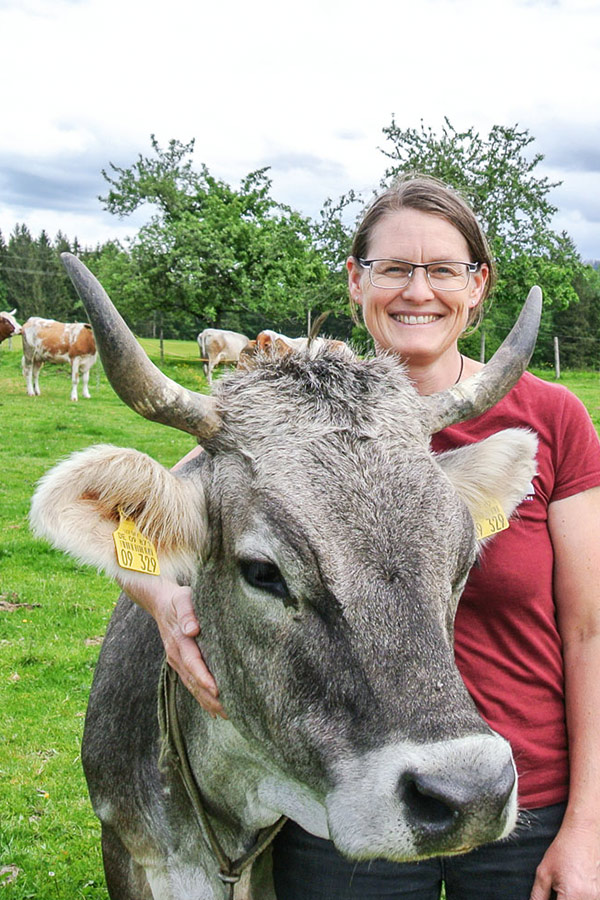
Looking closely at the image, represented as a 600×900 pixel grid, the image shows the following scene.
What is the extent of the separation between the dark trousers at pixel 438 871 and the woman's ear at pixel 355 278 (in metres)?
2.24

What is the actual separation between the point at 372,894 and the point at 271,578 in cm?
139

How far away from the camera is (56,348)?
2595 cm

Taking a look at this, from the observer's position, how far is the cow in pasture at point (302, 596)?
2.14 m

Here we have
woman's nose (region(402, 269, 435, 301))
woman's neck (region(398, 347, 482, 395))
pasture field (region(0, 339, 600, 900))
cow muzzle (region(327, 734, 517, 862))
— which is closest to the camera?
cow muzzle (region(327, 734, 517, 862))

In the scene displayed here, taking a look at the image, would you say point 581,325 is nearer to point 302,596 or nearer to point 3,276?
point 3,276

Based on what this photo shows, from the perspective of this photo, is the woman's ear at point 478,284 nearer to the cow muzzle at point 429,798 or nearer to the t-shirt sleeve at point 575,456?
the t-shirt sleeve at point 575,456

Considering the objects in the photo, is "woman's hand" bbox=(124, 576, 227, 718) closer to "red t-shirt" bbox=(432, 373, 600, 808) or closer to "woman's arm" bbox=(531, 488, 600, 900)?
"red t-shirt" bbox=(432, 373, 600, 808)

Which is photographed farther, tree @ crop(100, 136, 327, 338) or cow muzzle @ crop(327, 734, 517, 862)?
tree @ crop(100, 136, 327, 338)

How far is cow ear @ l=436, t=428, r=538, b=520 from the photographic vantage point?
9.80ft

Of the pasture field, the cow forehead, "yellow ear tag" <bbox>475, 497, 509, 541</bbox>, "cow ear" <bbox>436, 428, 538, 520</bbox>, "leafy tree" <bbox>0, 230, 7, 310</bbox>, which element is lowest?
the pasture field

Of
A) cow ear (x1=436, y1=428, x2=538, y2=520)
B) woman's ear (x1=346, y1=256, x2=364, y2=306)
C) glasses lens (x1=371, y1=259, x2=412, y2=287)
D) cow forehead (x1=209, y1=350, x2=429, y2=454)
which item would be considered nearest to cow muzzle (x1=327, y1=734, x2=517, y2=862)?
cow forehead (x1=209, y1=350, x2=429, y2=454)

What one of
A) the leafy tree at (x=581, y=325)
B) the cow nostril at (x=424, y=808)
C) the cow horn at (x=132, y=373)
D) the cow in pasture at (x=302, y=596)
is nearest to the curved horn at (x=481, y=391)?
the cow in pasture at (x=302, y=596)

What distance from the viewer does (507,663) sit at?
120 inches

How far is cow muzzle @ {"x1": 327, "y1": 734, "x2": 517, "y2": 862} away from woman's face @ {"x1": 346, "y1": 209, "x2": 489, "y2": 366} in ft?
5.79
